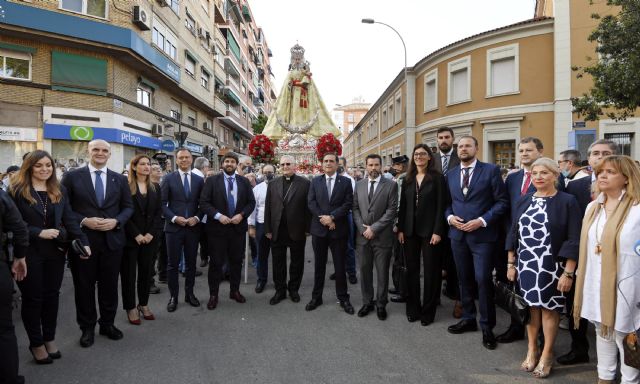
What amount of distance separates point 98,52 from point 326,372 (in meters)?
17.7

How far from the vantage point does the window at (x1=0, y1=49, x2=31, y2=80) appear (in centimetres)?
1450

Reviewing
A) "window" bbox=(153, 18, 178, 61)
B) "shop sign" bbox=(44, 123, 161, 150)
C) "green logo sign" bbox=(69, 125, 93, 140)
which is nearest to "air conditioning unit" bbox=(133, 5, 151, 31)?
"window" bbox=(153, 18, 178, 61)

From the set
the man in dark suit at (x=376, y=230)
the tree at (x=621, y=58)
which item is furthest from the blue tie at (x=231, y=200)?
the tree at (x=621, y=58)

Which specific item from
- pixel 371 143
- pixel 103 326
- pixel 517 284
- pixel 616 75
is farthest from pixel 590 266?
pixel 371 143

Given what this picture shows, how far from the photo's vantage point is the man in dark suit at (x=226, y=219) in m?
5.37

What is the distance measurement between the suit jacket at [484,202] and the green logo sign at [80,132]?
16.1 m

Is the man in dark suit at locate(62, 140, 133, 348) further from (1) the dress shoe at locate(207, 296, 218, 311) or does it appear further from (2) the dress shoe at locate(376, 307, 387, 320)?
(2) the dress shoe at locate(376, 307, 387, 320)

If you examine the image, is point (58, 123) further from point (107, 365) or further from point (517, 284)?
point (517, 284)

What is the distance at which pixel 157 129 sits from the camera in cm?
2036

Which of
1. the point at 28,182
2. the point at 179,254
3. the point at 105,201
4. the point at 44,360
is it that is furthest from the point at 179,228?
the point at 44,360

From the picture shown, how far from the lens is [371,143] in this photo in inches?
1626

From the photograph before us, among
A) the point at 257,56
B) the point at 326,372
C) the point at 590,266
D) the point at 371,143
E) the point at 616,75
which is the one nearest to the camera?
the point at 590,266

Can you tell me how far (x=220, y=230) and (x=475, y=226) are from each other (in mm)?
3406

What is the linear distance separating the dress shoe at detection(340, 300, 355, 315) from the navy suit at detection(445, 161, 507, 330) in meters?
1.42
